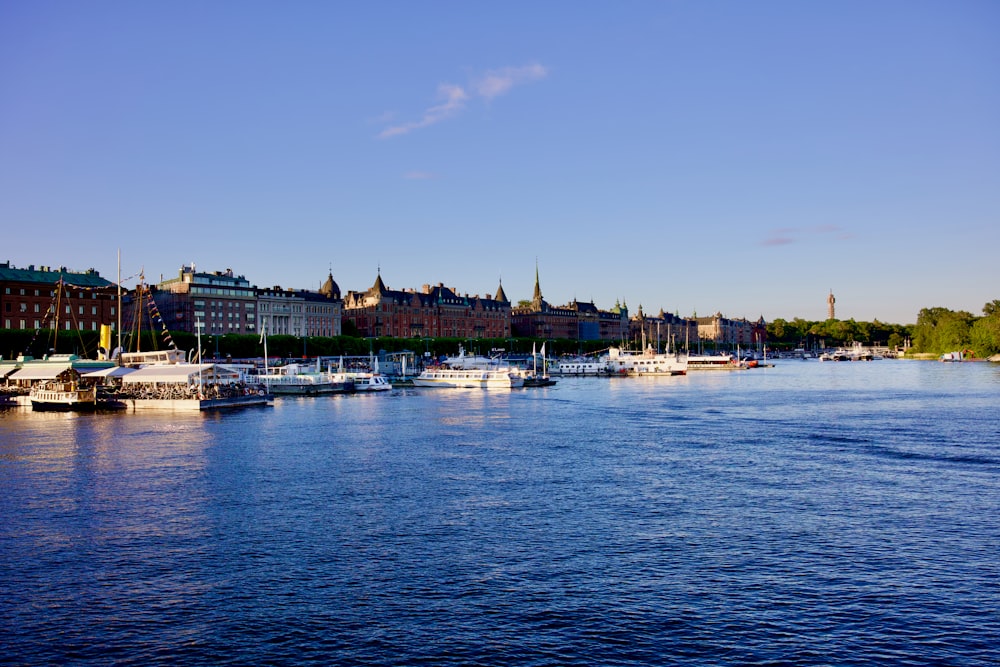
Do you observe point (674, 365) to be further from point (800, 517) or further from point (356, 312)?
point (800, 517)

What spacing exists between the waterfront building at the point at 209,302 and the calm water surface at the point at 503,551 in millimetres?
106718

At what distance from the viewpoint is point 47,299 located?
121188mm

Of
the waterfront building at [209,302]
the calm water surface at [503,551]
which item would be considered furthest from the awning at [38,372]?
the waterfront building at [209,302]

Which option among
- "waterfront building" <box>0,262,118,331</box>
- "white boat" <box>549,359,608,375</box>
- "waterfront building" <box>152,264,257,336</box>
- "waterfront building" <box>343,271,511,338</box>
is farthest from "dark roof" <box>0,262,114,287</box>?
"white boat" <box>549,359,608,375</box>

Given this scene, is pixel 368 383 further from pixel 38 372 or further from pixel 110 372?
pixel 38 372

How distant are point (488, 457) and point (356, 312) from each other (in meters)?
152

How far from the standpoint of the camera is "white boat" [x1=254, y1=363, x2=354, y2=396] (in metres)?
95.2

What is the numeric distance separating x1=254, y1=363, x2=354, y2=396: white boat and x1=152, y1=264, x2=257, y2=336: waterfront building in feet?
172

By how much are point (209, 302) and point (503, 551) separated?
138 m

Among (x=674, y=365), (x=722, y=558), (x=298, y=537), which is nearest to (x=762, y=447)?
(x=722, y=558)

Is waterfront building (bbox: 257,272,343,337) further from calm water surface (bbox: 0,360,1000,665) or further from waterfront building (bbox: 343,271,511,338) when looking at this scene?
calm water surface (bbox: 0,360,1000,665)

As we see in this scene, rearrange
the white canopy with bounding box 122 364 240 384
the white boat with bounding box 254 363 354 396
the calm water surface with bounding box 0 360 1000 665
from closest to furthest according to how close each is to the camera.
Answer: the calm water surface with bounding box 0 360 1000 665 < the white canopy with bounding box 122 364 240 384 < the white boat with bounding box 254 363 354 396

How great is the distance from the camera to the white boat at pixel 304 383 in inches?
3748

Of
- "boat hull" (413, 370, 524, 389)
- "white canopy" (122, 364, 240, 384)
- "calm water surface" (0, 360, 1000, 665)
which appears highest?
"white canopy" (122, 364, 240, 384)
